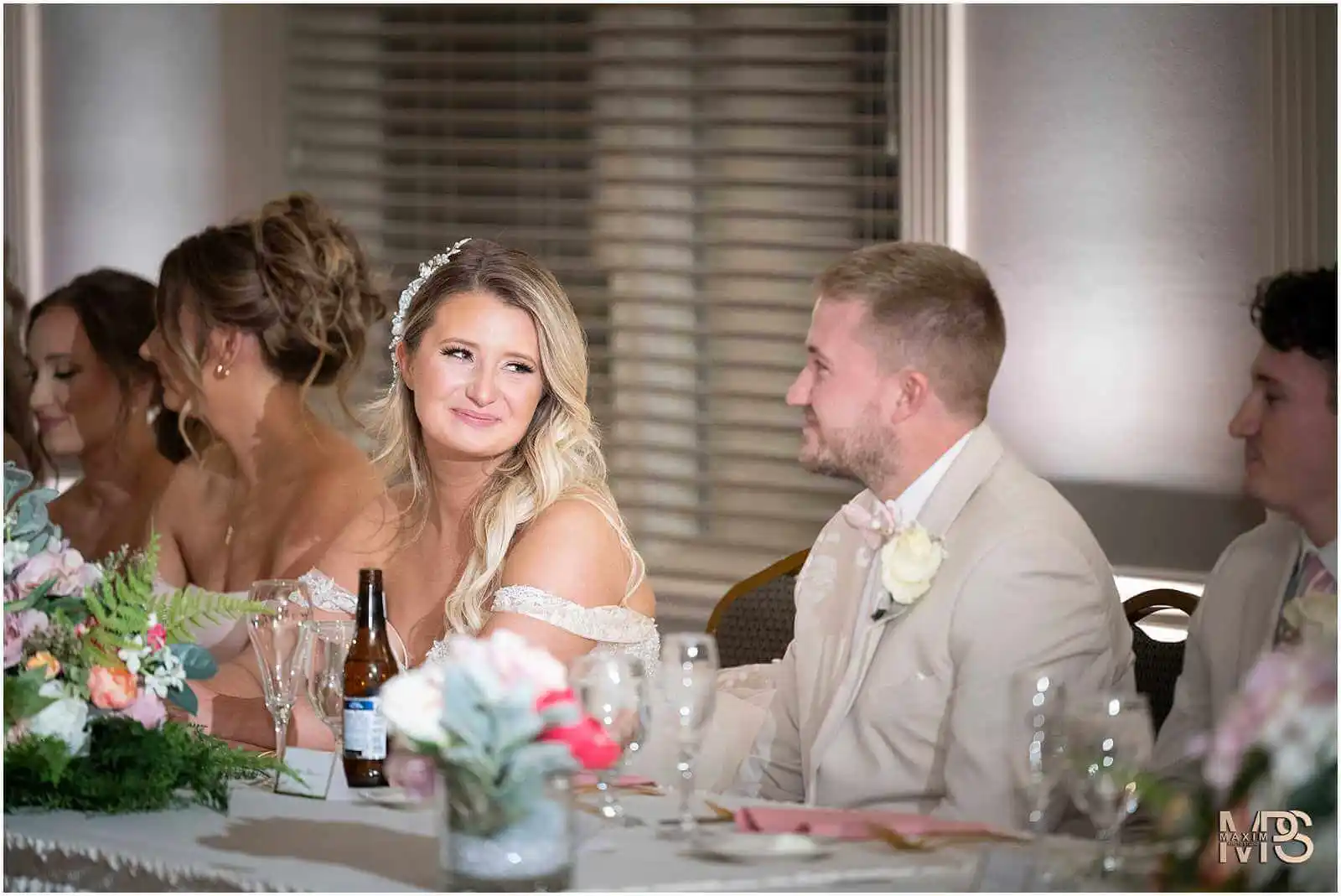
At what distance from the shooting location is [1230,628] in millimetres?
2129

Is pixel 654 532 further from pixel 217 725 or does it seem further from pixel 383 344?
pixel 217 725

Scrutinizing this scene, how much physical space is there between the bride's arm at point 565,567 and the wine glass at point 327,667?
19.3 inches

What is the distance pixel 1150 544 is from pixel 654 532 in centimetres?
145

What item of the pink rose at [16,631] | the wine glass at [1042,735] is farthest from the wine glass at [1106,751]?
the pink rose at [16,631]

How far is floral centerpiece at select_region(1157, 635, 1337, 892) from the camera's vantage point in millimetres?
1611

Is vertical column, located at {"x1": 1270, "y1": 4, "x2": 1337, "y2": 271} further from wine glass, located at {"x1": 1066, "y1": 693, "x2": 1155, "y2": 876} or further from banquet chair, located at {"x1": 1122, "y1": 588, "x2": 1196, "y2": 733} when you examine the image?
wine glass, located at {"x1": 1066, "y1": 693, "x2": 1155, "y2": 876}

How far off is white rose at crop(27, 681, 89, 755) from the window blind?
2618 millimetres

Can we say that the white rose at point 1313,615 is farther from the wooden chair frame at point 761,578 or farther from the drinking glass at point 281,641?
the wooden chair frame at point 761,578

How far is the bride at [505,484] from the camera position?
2703 millimetres

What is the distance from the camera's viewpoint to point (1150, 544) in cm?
358

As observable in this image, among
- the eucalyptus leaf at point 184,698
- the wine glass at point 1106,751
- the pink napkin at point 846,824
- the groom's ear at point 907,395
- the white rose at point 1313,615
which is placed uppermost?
the groom's ear at point 907,395

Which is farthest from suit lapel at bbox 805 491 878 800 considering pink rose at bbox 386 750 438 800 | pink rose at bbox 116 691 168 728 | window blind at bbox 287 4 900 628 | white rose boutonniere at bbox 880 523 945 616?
window blind at bbox 287 4 900 628

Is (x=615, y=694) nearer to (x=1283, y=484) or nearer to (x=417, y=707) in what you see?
(x=417, y=707)

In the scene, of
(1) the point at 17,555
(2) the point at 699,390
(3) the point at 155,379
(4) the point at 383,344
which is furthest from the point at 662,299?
(1) the point at 17,555
